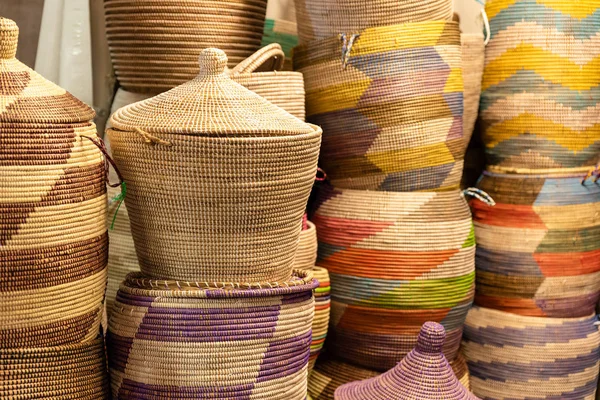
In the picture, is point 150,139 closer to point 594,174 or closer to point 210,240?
point 210,240

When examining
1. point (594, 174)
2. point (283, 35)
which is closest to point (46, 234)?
point (283, 35)

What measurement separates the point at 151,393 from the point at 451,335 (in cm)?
88

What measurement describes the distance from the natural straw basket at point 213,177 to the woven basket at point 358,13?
A: 0.53m

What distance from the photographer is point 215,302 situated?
1096mm

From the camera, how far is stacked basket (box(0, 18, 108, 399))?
0.98m

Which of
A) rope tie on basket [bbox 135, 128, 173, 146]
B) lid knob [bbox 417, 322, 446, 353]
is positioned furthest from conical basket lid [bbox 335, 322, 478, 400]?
rope tie on basket [bbox 135, 128, 173, 146]

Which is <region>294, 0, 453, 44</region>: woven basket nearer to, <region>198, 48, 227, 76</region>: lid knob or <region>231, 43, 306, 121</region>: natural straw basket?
<region>231, 43, 306, 121</region>: natural straw basket

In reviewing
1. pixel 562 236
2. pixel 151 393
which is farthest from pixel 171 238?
pixel 562 236

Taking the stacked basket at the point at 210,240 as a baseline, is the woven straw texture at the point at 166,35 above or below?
above

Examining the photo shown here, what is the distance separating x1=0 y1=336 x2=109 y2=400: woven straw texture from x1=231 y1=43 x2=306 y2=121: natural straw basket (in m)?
0.57

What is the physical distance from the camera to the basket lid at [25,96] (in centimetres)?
99

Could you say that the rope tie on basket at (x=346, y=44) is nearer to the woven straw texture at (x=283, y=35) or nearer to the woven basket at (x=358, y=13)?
the woven basket at (x=358, y=13)

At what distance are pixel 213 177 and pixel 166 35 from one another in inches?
18.5

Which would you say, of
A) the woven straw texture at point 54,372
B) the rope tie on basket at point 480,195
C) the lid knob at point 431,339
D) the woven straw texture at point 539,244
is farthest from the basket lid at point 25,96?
the woven straw texture at point 539,244
